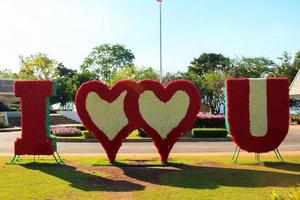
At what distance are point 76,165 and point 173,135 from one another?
3.95 meters

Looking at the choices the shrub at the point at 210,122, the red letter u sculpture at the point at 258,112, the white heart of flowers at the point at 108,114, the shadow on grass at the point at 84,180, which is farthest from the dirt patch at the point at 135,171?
the shrub at the point at 210,122

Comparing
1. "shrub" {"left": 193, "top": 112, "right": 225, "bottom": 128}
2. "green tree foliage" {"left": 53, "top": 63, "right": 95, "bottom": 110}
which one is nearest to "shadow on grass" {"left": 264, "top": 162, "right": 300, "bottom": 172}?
"shrub" {"left": 193, "top": 112, "right": 225, "bottom": 128}

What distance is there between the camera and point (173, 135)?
766 inches

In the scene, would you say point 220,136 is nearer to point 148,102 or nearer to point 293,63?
point 148,102

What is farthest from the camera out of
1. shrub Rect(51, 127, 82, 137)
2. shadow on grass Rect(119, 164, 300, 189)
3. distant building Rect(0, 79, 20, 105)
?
distant building Rect(0, 79, 20, 105)

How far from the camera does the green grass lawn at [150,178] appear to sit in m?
13.1

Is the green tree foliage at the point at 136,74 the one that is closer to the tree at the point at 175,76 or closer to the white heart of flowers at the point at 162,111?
the tree at the point at 175,76

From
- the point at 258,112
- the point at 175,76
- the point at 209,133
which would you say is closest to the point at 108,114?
the point at 258,112

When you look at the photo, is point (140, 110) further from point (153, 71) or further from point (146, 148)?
point (153, 71)

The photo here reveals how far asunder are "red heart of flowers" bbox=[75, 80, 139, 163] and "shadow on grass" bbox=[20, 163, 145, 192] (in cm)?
185

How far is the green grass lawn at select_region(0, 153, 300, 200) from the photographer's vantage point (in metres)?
13.1

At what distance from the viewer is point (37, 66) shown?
3132 inches

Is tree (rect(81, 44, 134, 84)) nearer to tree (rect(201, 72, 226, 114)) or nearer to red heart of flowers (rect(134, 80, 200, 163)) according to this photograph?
tree (rect(201, 72, 226, 114))

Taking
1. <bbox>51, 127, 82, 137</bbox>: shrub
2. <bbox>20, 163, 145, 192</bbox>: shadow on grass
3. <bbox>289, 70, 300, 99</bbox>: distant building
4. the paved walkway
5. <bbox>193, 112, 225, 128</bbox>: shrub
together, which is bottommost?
<bbox>20, 163, 145, 192</bbox>: shadow on grass
